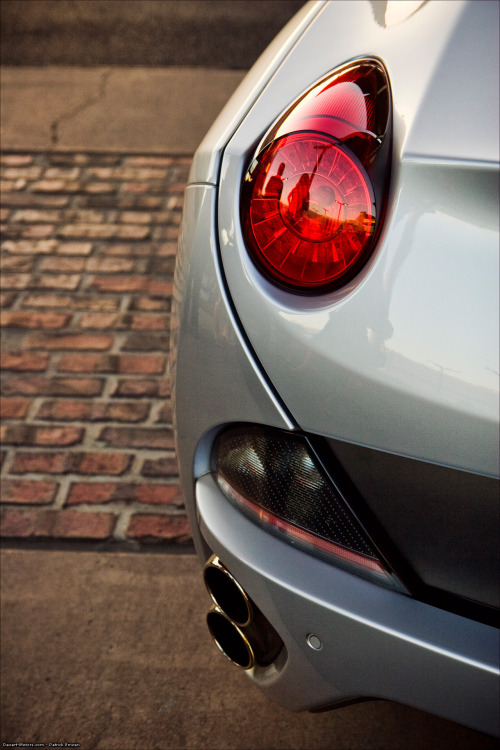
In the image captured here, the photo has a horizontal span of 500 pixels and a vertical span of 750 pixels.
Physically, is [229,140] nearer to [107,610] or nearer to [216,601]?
[216,601]

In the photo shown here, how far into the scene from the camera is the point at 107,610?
6.16 ft

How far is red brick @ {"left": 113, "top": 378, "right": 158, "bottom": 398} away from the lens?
2646 millimetres

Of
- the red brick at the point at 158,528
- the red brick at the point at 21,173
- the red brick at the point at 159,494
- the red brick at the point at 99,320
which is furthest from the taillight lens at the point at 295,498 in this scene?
the red brick at the point at 21,173

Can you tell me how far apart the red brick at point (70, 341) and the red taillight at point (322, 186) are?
1909mm

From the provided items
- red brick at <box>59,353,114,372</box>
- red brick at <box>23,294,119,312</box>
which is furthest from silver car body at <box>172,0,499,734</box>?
red brick at <box>23,294,119,312</box>

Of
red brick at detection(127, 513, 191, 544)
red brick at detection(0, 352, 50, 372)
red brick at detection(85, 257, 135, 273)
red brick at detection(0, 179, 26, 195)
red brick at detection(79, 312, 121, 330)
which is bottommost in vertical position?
red brick at detection(127, 513, 191, 544)

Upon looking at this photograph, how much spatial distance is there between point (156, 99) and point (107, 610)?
424 centimetres

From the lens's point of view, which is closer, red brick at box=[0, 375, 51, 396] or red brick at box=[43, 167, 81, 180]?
red brick at box=[0, 375, 51, 396]

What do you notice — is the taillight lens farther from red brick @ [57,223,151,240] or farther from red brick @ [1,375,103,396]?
red brick @ [57,223,151,240]

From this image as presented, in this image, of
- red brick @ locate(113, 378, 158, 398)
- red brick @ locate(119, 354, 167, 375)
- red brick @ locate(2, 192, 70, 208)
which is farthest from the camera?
red brick @ locate(2, 192, 70, 208)

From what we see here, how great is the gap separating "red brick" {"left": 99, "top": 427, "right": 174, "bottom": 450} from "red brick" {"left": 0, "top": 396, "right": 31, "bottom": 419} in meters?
0.32

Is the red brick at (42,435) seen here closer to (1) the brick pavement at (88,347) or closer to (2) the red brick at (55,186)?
(1) the brick pavement at (88,347)

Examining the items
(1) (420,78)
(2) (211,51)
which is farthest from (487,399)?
(2) (211,51)

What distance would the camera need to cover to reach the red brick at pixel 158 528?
209 centimetres
